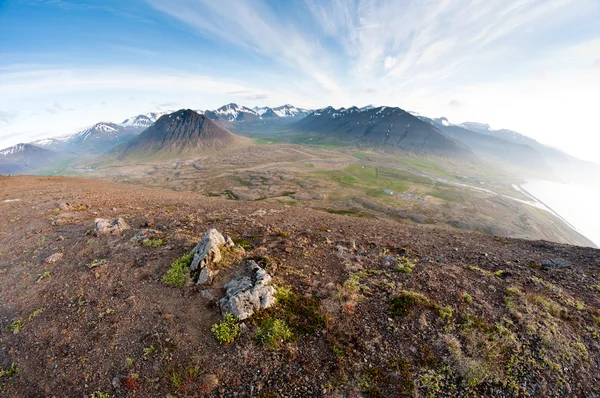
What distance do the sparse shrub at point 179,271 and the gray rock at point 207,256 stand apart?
0.36 metres

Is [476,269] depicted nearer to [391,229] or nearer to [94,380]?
[391,229]

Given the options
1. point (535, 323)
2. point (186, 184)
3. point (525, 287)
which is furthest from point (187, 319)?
point (186, 184)

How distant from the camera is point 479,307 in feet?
32.4

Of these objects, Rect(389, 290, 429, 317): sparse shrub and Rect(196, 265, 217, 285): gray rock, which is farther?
Rect(196, 265, 217, 285): gray rock

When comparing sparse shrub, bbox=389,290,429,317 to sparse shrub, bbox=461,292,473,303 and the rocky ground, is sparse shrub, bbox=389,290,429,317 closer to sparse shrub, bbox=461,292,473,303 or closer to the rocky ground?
the rocky ground

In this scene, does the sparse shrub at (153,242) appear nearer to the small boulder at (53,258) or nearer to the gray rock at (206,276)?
the small boulder at (53,258)

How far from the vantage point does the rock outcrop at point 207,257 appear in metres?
10.2

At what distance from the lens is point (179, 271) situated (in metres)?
10.9

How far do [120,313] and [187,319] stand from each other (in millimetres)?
2709

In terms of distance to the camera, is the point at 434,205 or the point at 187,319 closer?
the point at 187,319

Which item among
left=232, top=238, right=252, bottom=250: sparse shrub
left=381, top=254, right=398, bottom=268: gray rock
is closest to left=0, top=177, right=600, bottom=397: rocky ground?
left=381, top=254, right=398, bottom=268: gray rock

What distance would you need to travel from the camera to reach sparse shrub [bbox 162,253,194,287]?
10.3m

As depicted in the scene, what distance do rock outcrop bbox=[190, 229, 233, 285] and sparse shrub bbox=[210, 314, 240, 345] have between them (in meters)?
2.29

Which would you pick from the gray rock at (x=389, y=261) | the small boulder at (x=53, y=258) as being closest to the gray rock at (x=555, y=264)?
the gray rock at (x=389, y=261)
